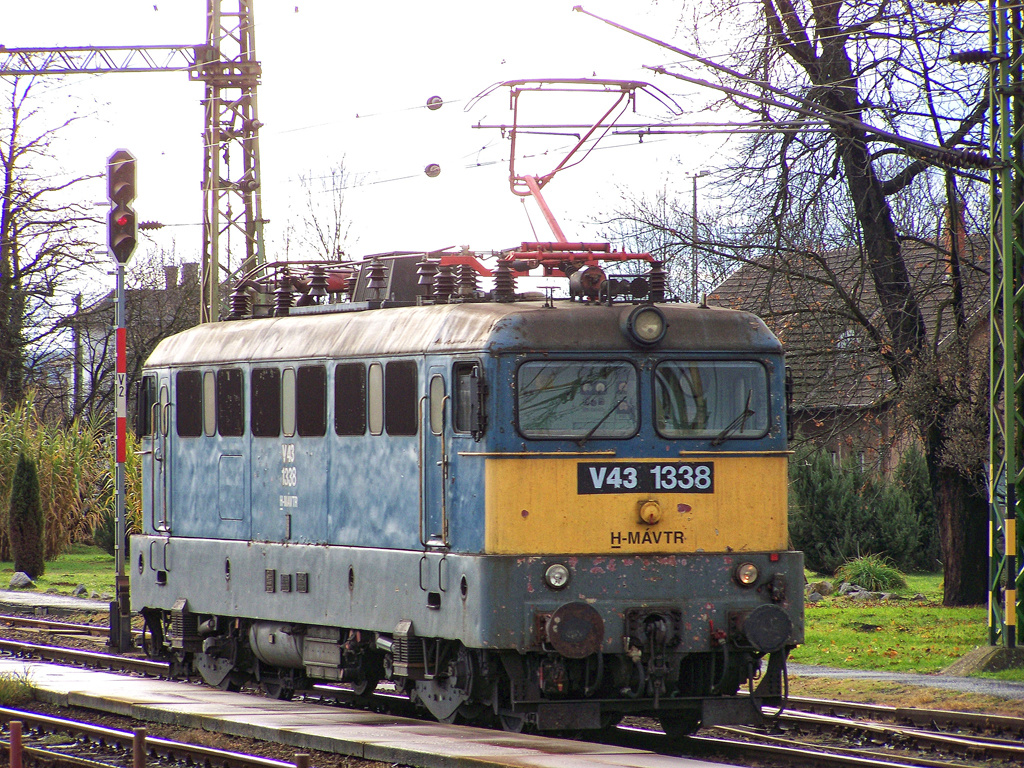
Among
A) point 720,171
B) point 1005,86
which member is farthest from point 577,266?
point 720,171

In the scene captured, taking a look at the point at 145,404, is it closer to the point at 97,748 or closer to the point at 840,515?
the point at 97,748

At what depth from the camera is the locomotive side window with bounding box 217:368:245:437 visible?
13.3 metres

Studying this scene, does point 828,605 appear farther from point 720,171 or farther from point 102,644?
point 102,644

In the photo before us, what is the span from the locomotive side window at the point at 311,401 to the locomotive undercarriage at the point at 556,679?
159 cm

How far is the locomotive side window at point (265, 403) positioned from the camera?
12773mm

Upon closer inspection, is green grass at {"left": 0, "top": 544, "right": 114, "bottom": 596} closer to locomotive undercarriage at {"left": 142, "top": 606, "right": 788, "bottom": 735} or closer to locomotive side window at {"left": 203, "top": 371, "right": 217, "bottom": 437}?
locomotive side window at {"left": 203, "top": 371, "right": 217, "bottom": 437}

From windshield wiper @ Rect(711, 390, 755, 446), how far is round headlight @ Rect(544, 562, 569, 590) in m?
1.44

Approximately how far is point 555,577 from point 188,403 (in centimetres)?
526

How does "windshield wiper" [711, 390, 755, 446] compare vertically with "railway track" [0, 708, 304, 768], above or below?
above

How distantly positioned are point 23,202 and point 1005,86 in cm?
3038

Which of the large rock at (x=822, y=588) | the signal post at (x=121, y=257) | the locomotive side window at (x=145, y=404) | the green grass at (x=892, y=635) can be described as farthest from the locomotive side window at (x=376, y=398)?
the large rock at (x=822, y=588)

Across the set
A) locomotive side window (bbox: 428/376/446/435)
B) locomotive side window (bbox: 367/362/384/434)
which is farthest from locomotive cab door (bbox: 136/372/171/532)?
locomotive side window (bbox: 428/376/446/435)

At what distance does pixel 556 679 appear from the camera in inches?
404

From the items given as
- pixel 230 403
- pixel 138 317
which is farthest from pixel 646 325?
pixel 138 317
